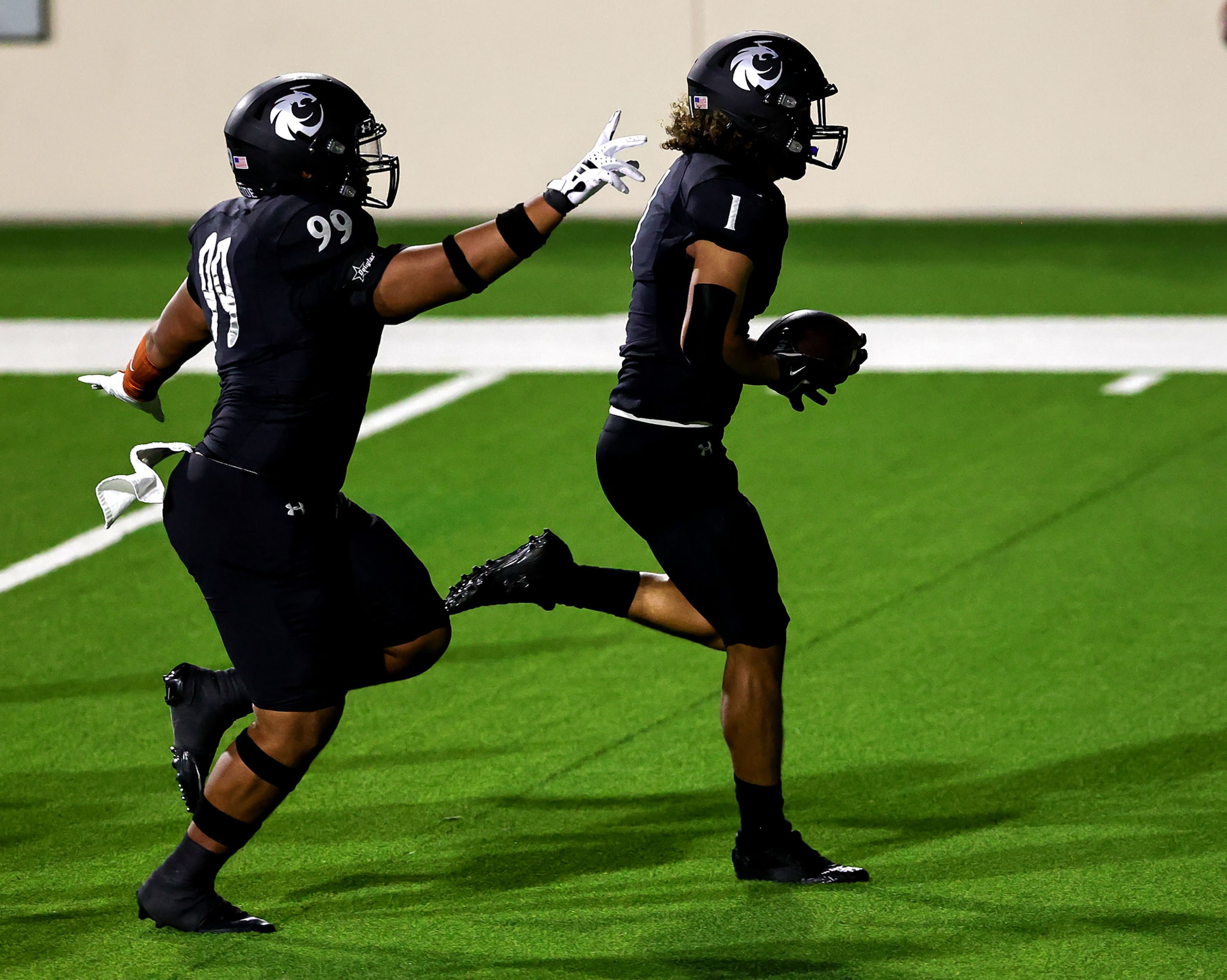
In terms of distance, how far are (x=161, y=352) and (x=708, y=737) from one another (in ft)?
7.32

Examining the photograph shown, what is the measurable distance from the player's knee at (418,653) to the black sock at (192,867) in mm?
669

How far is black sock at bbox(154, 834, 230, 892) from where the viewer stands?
4656 millimetres

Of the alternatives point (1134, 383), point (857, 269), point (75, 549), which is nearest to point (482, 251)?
point (75, 549)

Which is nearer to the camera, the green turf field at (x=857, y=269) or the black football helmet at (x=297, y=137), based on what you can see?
the black football helmet at (x=297, y=137)

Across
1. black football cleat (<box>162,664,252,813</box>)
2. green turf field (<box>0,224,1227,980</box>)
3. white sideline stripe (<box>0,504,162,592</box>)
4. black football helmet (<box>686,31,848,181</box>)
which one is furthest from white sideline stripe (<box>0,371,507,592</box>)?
black football helmet (<box>686,31,848,181</box>)

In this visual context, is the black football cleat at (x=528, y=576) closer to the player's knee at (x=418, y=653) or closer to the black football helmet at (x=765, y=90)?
the player's knee at (x=418, y=653)

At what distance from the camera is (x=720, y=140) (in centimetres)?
504

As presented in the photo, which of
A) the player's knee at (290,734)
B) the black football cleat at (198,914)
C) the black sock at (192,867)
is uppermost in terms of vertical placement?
the player's knee at (290,734)

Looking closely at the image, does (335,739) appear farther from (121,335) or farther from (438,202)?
(438,202)

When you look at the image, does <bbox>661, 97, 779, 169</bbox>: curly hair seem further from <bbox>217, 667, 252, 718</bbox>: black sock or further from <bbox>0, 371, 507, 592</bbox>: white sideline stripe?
<bbox>0, 371, 507, 592</bbox>: white sideline stripe

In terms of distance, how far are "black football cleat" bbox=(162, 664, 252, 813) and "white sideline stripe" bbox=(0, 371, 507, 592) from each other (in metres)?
1.12

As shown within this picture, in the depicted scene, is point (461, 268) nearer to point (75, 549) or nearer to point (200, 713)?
point (200, 713)

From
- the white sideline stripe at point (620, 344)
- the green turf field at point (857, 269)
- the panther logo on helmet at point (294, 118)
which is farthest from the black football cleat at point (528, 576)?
the green turf field at point (857, 269)

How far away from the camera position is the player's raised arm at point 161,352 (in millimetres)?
4902
